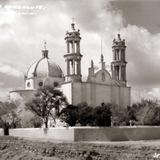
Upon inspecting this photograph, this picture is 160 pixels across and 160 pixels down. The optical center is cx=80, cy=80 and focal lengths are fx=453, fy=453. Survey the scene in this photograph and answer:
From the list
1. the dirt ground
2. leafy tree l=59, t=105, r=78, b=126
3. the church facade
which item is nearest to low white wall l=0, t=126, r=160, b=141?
leafy tree l=59, t=105, r=78, b=126

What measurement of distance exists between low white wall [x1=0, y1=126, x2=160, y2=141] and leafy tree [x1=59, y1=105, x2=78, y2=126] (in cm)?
1049

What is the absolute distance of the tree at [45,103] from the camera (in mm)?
69250

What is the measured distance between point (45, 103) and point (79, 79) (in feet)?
61.7

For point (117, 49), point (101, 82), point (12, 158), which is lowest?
point (12, 158)

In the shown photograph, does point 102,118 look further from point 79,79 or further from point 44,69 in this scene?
point 44,69

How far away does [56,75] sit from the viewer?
322ft

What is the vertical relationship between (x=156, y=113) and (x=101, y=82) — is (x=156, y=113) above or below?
below

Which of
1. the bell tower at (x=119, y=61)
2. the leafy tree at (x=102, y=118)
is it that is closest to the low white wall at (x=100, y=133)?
the leafy tree at (x=102, y=118)

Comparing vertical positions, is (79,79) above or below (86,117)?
above

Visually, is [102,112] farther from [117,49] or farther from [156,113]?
[117,49]

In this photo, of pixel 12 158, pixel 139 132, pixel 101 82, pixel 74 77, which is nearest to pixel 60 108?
pixel 74 77

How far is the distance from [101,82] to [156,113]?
1847cm

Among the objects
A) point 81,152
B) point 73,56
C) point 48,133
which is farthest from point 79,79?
point 81,152

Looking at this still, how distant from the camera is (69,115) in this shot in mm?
75000
